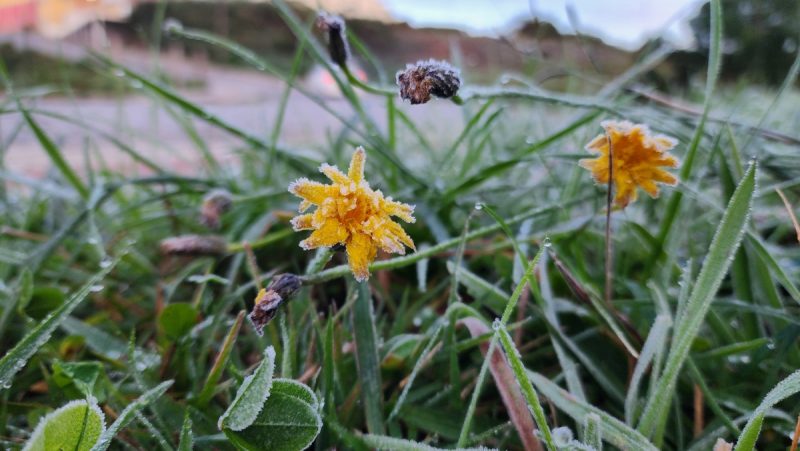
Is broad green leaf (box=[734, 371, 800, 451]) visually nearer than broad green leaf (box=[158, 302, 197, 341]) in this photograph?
Yes

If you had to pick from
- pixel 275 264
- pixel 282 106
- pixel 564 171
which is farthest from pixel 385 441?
pixel 564 171

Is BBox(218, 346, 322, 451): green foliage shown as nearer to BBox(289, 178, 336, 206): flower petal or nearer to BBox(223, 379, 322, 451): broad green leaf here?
BBox(223, 379, 322, 451): broad green leaf

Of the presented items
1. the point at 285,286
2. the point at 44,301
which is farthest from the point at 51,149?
the point at 285,286

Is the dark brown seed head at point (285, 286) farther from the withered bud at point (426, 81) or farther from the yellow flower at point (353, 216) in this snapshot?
the withered bud at point (426, 81)

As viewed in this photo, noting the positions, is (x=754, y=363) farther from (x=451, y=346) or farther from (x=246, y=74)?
(x=246, y=74)

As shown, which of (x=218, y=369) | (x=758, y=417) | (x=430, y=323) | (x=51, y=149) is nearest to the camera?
(x=758, y=417)

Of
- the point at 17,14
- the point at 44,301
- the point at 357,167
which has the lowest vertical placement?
the point at 17,14

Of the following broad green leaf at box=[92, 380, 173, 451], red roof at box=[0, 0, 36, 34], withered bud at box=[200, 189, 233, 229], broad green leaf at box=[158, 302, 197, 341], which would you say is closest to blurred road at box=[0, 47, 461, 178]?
withered bud at box=[200, 189, 233, 229]

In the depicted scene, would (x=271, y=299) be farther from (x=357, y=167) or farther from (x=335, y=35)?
(x=335, y=35)
